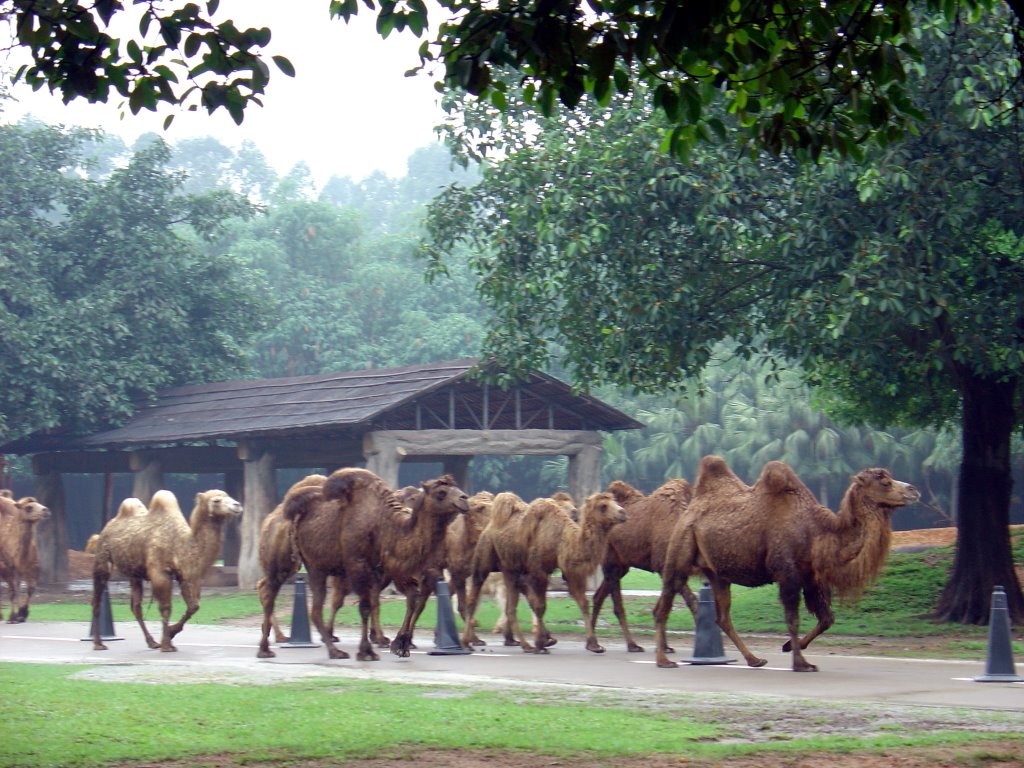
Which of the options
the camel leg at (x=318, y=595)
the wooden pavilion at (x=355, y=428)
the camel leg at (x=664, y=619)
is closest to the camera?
the camel leg at (x=664, y=619)

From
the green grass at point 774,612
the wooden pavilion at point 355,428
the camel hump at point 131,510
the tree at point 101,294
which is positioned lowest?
the green grass at point 774,612

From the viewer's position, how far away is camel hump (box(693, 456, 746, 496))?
15.9 m

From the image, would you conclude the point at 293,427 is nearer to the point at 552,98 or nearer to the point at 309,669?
the point at 309,669

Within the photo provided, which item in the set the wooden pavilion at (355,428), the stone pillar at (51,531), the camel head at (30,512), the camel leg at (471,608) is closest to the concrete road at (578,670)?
the camel leg at (471,608)

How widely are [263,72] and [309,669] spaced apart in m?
7.28

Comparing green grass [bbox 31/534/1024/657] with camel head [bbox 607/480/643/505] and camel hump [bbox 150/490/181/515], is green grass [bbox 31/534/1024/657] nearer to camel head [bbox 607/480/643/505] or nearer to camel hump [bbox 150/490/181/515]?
camel hump [bbox 150/490/181/515]

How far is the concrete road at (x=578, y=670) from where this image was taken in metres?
12.5

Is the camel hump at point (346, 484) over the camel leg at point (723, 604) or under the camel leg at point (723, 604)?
over

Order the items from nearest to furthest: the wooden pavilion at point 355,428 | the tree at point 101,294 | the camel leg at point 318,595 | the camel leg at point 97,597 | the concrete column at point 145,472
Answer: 1. the camel leg at point 318,595
2. the camel leg at point 97,597
3. the wooden pavilion at point 355,428
4. the tree at point 101,294
5. the concrete column at point 145,472

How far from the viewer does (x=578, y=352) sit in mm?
21594

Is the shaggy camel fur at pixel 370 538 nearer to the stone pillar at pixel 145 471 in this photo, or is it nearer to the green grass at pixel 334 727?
the green grass at pixel 334 727

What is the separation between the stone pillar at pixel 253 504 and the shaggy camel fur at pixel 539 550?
11.8m

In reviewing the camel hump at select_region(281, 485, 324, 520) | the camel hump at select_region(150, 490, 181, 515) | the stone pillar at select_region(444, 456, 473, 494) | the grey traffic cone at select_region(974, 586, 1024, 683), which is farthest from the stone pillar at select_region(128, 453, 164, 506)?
the grey traffic cone at select_region(974, 586, 1024, 683)

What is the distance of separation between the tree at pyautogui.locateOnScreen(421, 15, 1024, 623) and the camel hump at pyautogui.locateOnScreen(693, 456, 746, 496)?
234 cm
